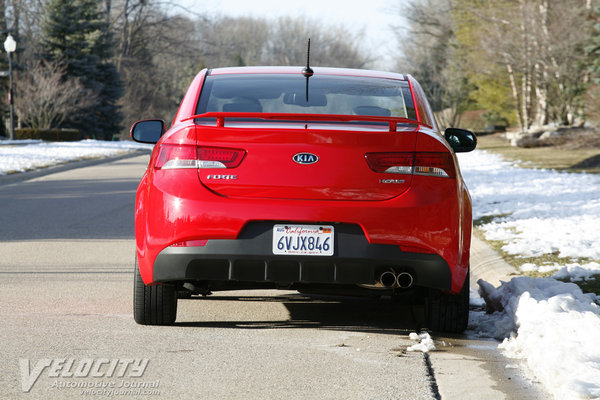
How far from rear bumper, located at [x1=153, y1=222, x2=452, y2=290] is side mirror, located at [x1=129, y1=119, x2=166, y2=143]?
139 centimetres

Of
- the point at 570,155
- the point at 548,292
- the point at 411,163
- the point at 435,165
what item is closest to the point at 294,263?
the point at 411,163

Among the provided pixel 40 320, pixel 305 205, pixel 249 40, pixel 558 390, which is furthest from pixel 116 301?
pixel 249 40

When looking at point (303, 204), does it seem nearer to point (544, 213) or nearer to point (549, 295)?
point (549, 295)

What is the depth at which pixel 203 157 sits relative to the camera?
16.7ft

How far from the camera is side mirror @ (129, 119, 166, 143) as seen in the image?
633 cm

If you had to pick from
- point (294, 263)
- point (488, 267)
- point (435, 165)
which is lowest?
point (488, 267)

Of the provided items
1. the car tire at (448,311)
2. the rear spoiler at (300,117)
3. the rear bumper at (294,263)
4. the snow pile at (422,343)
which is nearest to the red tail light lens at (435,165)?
the rear spoiler at (300,117)

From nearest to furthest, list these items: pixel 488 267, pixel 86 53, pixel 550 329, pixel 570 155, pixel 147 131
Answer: pixel 550 329 → pixel 147 131 → pixel 488 267 → pixel 570 155 → pixel 86 53

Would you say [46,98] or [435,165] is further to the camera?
[46,98]

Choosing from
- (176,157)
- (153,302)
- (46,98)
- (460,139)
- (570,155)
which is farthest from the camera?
(46,98)

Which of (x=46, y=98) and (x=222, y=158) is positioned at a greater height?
(x=222, y=158)

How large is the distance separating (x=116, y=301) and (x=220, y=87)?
1.75 meters

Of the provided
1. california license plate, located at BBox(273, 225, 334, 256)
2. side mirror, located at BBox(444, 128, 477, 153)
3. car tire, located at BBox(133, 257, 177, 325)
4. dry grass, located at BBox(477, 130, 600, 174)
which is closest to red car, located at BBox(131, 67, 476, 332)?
california license plate, located at BBox(273, 225, 334, 256)

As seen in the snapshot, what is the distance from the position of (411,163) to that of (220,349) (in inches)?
57.3
